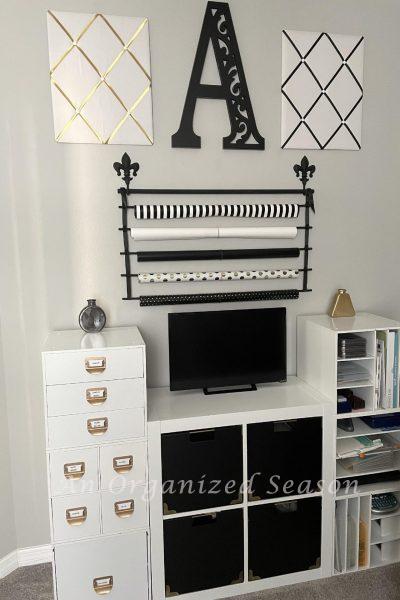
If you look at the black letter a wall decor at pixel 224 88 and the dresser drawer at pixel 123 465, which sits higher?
the black letter a wall decor at pixel 224 88

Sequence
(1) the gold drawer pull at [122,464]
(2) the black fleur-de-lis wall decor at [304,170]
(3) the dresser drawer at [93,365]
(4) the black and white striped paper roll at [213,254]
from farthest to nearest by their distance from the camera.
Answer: (2) the black fleur-de-lis wall decor at [304,170] < (4) the black and white striped paper roll at [213,254] < (1) the gold drawer pull at [122,464] < (3) the dresser drawer at [93,365]

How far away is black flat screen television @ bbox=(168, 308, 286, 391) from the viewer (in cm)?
225

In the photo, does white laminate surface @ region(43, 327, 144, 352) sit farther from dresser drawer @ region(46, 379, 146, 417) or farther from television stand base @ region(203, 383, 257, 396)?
television stand base @ region(203, 383, 257, 396)

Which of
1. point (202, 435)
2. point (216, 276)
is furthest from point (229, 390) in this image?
point (216, 276)

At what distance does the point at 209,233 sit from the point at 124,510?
1284mm

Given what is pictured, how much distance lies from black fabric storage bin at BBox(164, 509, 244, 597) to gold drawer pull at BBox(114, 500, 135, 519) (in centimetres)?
16

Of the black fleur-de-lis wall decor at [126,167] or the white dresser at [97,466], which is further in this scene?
the black fleur-de-lis wall decor at [126,167]

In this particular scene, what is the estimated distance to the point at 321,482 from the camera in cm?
218

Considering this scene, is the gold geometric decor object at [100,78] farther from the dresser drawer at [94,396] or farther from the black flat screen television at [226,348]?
the dresser drawer at [94,396]

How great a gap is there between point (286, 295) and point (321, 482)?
0.90 meters

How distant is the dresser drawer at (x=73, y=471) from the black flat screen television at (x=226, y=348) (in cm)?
51

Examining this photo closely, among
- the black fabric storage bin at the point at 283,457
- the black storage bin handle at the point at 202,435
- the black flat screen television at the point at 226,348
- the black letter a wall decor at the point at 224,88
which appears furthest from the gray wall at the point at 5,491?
the black letter a wall decor at the point at 224,88

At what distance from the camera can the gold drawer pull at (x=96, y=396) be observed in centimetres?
190

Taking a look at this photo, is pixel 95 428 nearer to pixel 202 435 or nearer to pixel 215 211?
pixel 202 435
